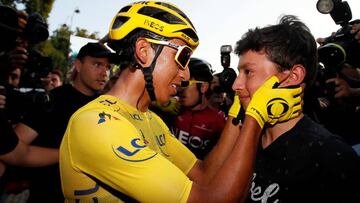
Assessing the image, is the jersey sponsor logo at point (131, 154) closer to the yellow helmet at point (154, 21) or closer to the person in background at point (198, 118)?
the yellow helmet at point (154, 21)

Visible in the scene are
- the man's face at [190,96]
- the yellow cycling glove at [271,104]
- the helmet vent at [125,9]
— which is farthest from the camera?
the man's face at [190,96]

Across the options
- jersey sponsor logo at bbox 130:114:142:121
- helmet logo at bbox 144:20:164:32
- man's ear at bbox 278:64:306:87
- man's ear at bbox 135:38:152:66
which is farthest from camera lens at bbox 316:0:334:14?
jersey sponsor logo at bbox 130:114:142:121

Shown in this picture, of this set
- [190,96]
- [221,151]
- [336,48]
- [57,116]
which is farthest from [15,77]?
[336,48]

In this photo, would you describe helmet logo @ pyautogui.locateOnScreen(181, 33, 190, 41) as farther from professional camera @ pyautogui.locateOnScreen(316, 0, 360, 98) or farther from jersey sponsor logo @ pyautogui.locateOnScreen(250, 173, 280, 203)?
professional camera @ pyautogui.locateOnScreen(316, 0, 360, 98)

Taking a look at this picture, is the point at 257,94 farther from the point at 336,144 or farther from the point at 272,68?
the point at 336,144

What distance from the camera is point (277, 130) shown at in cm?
262

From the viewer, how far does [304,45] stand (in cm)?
264

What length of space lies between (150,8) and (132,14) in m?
0.15

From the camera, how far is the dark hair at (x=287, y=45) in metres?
2.58

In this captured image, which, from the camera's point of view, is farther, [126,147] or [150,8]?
[150,8]

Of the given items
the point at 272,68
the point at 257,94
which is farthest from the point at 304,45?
the point at 257,94

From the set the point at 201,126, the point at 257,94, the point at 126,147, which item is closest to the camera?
the point at 126,147

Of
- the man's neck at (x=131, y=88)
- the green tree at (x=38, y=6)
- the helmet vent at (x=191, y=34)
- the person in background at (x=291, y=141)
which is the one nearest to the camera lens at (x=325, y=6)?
the person in background at (x=291, y=141)

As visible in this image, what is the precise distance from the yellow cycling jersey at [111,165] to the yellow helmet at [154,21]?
654 mm
